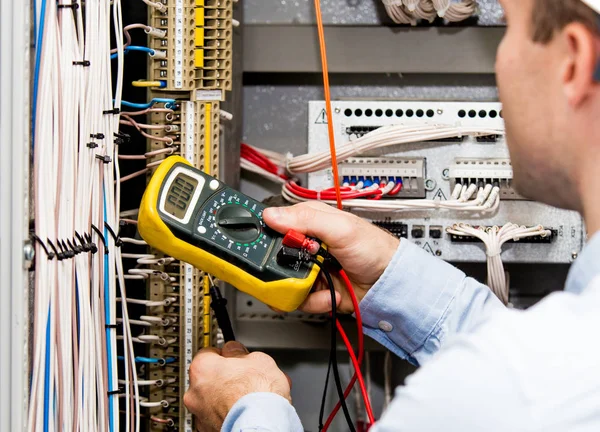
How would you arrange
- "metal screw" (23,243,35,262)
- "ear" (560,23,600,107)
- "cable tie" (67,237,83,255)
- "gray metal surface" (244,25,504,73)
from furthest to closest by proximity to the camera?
1. "gray metal surface" (244,25,504,73)
2. "cable tie" (67,237,83,255)
3. "metal screw" (23,243,35,262)
4. "ear" (560,23,600,107)

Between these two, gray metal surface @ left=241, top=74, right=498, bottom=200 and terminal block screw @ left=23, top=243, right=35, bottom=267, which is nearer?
terminal block screw @ left=23, top=243, right=35, bottom=267

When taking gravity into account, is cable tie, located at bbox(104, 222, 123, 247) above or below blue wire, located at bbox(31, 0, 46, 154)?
below

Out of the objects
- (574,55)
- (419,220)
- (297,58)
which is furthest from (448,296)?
(297,58)

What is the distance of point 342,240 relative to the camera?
1152 mm

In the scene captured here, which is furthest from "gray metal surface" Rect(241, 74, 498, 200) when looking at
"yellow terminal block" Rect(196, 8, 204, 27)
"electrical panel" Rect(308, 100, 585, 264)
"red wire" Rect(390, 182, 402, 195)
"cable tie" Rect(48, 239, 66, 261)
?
"cable tie" Rect(48, 239, 66, 261)

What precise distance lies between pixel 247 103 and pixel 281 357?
24.6 inches

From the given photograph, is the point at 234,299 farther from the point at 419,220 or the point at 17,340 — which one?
the point at 17,340

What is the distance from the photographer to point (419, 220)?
1.37m

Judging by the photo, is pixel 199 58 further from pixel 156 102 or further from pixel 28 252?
pixel 28 252

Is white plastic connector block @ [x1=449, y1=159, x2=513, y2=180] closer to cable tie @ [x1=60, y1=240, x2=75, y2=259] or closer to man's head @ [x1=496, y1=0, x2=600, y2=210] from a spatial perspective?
man's head @ [x1=496, y1=0, x2=600, y2=210]

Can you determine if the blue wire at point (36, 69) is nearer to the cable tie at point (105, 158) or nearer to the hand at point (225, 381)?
the cable tie at point (105, 158)

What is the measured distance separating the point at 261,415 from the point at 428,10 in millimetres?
934

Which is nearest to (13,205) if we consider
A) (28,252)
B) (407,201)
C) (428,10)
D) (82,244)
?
(28,252)

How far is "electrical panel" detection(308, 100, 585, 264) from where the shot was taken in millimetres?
A: 1363
